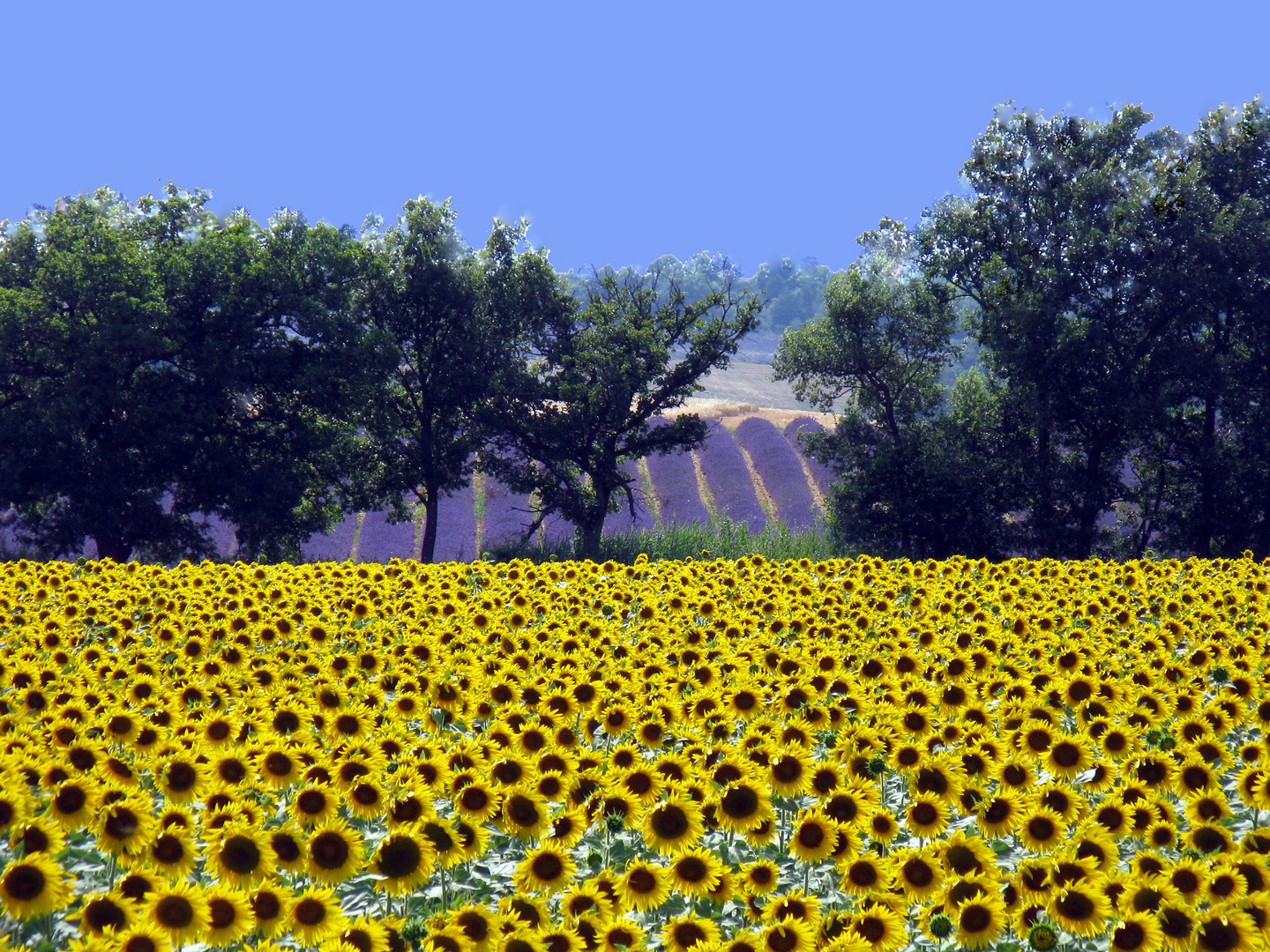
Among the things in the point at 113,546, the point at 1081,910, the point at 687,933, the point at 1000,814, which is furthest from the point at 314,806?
the point at 113,546

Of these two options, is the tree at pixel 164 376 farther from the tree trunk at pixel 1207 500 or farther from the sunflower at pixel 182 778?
the tree trunk at pixel 1207 500

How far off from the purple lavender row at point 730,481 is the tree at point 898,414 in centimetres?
1853

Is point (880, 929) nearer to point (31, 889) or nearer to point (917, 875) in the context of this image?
point (917, 875)

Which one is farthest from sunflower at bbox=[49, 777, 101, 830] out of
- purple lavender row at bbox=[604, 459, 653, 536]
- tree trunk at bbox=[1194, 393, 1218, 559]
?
purple lavender row at bbox=[604, 459, 653, 536]

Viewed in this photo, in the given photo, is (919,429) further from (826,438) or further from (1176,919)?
(1176,919)

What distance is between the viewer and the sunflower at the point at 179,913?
4559 millimetres

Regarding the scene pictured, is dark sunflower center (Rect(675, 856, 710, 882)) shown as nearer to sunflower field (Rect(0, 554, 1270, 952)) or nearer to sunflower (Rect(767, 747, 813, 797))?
sunflower field (Rect(0, 554, 1270, 952))

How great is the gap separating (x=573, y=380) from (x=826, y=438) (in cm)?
1115

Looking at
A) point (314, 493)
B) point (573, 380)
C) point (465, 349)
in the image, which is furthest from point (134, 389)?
point (573, 380)

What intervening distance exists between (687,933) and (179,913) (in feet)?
7.72

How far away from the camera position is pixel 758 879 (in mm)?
5336

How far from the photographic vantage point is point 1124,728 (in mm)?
7207

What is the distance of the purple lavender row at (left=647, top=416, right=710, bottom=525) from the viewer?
64250 millimetres

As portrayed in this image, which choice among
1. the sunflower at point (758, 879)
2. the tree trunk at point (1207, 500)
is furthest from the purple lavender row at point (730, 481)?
the sunflower at point (758, 879)
